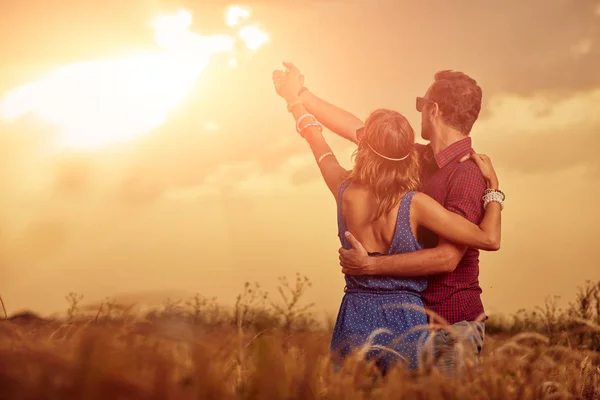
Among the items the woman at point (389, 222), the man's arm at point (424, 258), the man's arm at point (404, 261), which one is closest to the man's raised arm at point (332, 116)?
the woman at point (389, 222)

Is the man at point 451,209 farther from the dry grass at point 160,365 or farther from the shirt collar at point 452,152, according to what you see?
the dry grass at point 160,365

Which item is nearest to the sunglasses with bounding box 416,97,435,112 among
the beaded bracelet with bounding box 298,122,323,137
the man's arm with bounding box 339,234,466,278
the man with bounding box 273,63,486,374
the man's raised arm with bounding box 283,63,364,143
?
the man with bounding box 273,63,486,374

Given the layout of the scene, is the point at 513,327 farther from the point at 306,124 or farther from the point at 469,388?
the point at 469,388

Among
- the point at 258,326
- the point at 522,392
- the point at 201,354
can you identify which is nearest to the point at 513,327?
the point at 522,392

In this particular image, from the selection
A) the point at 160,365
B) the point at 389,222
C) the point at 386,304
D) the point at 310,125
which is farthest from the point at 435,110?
the point at 160,365

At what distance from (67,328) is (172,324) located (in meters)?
0.87

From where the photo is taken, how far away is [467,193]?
457cm

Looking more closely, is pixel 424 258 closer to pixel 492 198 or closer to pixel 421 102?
pixel 492 198

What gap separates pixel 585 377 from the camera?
407cm

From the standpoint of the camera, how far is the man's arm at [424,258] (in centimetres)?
430

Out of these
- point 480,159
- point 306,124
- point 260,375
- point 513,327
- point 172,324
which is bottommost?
point 513,327

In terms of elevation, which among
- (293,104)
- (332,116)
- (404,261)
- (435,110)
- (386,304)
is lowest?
(386,304)

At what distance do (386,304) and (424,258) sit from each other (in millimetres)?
375

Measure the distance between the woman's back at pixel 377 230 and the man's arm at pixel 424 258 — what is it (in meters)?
0.09
